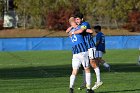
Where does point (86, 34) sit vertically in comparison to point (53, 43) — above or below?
above

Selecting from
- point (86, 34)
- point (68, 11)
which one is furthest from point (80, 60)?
point (68, 11)

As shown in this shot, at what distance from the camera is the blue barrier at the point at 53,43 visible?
53.6 meters

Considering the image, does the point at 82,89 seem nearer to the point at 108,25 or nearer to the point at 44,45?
the point at 44,45

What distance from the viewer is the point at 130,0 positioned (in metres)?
73.0

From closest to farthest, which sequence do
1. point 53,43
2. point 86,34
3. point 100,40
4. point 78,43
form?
point 78,43 → point 86,34 → point 100,40 → point 53,43

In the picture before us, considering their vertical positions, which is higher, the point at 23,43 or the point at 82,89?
the point at 82,89

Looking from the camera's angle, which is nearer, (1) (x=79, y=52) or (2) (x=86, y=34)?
(1) (x=79, y=52)

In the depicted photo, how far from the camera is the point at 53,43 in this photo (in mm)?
54125

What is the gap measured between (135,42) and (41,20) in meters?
23.1

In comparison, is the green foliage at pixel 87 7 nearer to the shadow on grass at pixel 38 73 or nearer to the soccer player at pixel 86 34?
the shadow on grass at pixel 38 73

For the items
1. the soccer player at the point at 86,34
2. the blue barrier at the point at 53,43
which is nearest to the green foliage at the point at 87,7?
the blue barrier at the point at 53,43

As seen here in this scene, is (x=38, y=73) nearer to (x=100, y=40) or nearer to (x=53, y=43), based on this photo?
(x=100, y=40)

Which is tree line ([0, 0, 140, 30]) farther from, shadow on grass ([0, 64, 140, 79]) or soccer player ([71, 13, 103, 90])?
soccer player ([71, 13, 103, 90])

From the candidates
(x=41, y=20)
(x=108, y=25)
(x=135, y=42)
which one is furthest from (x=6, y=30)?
(x=135, y=42)
